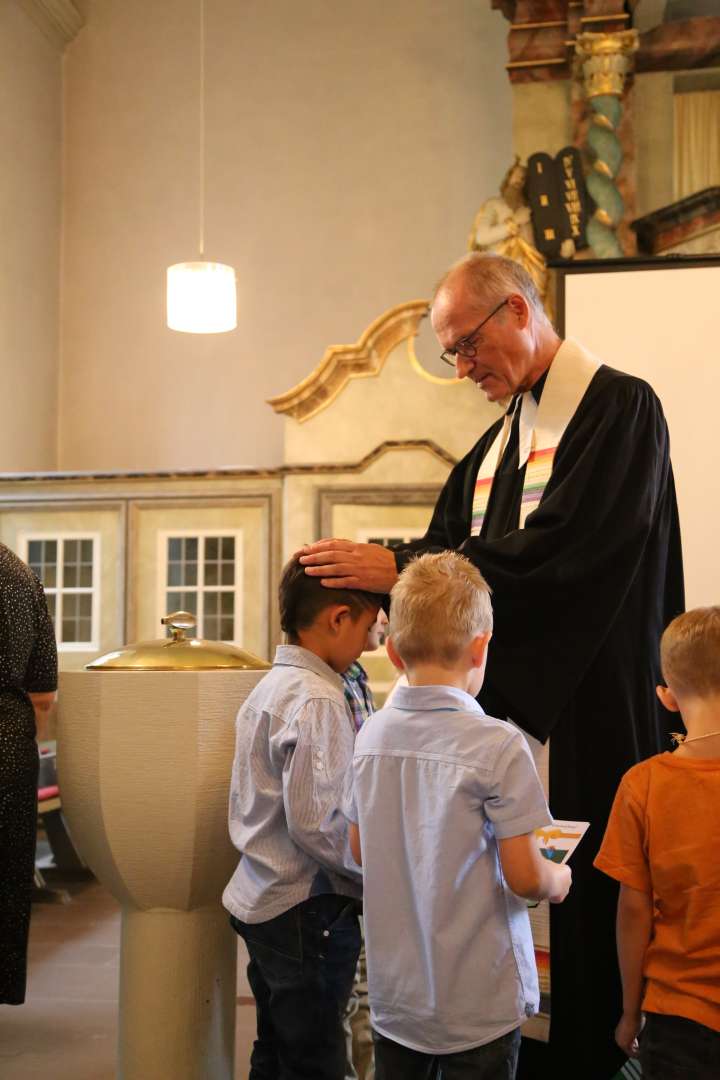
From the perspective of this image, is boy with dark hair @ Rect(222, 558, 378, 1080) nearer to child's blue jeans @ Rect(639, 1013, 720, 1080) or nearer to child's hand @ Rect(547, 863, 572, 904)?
child's hand @ Rect(547, 863, 572, 904)

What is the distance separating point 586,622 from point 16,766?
5.85 feet

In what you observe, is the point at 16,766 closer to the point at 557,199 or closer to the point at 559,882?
the point at 559,882

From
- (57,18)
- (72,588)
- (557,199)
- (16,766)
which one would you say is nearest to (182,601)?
(72,588)

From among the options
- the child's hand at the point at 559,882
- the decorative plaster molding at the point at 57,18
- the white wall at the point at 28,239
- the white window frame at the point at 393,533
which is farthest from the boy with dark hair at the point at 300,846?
the decorative plaster molding at the point at 57,18

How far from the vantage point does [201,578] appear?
7.14m

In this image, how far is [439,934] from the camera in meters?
1.75

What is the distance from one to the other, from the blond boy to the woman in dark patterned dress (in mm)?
1713

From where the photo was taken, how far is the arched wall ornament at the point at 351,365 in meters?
6.82

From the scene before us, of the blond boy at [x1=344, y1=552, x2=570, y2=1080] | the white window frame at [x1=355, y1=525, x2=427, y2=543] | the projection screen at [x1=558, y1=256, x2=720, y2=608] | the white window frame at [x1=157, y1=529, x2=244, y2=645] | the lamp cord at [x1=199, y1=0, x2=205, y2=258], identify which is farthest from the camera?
the lamp cord at [x1=199, y1=0, x2=205, y2=258]

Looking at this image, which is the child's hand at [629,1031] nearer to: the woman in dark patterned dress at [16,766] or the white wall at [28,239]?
the woman in dark patterned dress at [16,766]

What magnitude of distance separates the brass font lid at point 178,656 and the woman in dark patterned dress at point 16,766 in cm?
91

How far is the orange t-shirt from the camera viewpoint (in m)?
1.83

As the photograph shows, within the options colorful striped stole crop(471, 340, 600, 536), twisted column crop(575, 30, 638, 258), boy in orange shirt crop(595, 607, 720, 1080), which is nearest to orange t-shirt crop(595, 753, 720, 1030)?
boy in orange shirt crop(595, 607, 720, 1080)

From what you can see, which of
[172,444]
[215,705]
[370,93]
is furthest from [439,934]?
[370,93]
